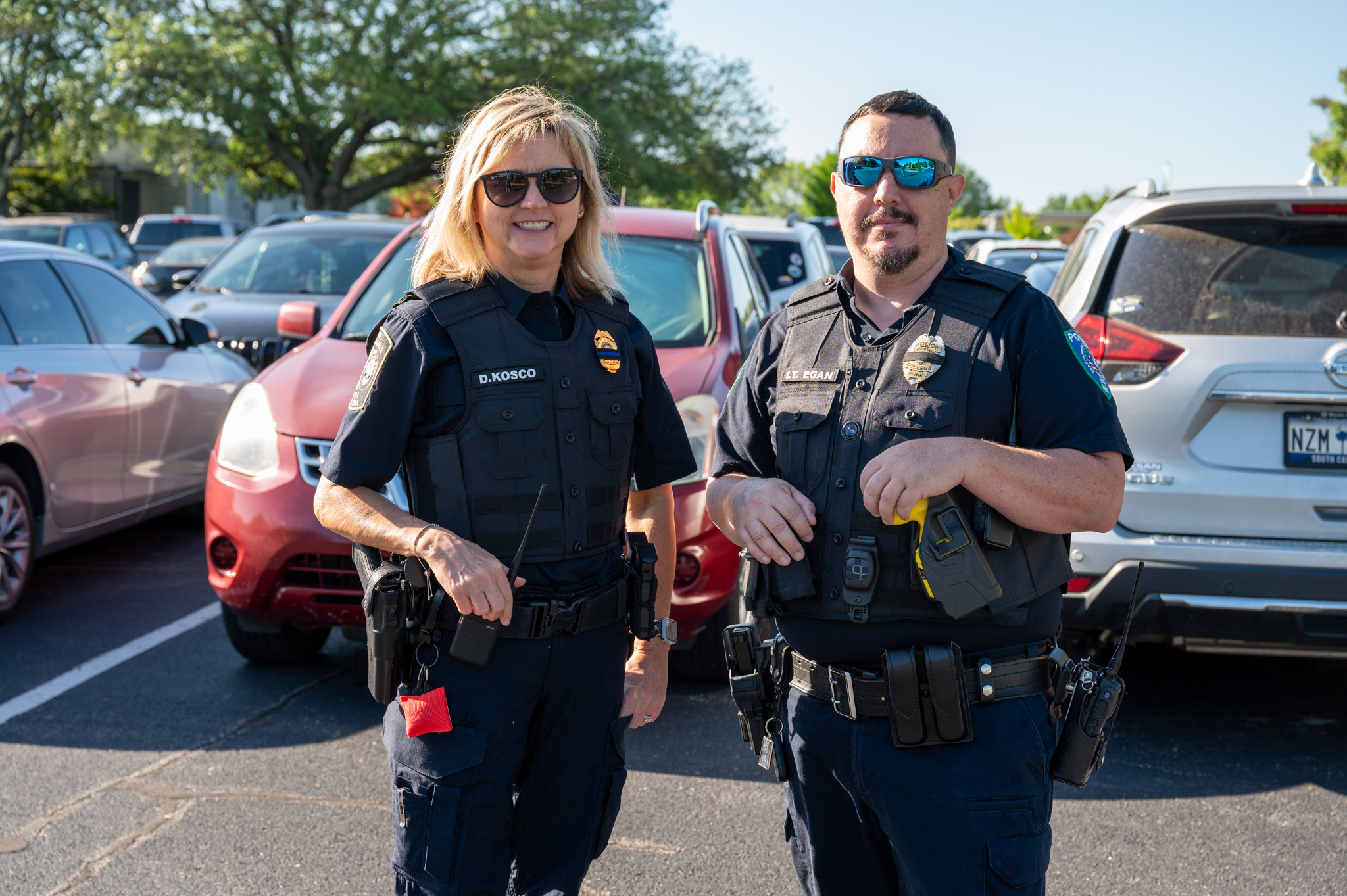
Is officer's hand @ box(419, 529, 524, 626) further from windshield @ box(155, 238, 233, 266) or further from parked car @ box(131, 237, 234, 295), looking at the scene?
windshield @ box(155, 238, 233, 266)

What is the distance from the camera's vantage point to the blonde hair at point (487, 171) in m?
2.29

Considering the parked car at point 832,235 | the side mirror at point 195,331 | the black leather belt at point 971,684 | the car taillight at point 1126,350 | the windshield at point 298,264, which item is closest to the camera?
the black leather belt at point 971,684

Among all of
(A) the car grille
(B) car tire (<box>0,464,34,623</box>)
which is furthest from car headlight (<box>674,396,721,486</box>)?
(B) car tire (<box>0,464,34,623</box>)

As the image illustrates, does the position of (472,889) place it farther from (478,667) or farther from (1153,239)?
(1153,239)

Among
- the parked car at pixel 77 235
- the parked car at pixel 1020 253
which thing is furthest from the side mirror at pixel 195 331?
the parked car at pixel 77 235

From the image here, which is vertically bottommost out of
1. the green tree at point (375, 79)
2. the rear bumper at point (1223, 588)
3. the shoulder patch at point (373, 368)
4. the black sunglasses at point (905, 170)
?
the rear bumper at point (1223, 588)

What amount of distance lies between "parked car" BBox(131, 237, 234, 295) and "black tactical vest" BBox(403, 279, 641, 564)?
1042 cm

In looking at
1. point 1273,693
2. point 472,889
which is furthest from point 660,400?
point 1273,693

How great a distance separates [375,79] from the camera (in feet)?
90.4

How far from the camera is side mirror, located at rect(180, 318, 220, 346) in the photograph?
22.0 ft

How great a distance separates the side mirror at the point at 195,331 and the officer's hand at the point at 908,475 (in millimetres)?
5674

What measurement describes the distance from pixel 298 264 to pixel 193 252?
7.89m

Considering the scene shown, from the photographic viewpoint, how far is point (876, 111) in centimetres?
220

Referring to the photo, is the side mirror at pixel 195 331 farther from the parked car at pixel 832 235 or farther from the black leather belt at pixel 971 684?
the parked car at pixel 832 235
